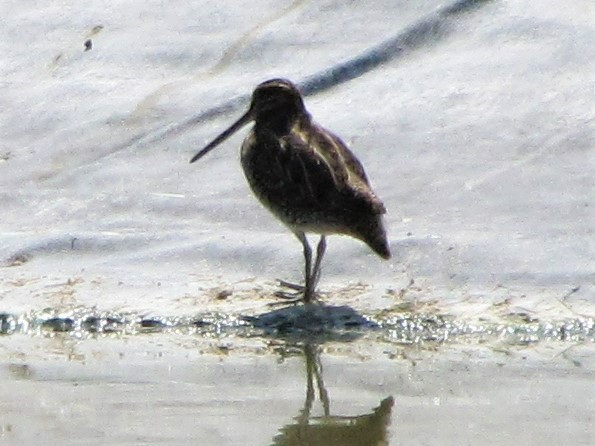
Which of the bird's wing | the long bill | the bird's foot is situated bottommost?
the bird's foot

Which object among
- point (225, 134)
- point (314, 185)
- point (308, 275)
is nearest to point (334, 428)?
point (308, 275)

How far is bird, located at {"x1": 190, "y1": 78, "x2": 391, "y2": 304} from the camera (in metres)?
7.09

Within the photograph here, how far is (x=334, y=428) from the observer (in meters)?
5.68

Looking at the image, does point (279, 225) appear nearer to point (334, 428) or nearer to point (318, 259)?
point (318, 259)

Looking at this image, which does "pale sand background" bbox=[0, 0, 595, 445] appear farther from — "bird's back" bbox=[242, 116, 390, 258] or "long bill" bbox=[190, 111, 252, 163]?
"bird's back" bbox=[242, 116, 390, 258]

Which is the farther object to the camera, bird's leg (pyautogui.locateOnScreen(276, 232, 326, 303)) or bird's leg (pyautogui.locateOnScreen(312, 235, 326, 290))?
bird's leg (pyautogui.locateOnScreen(312, 235, 326, 290))

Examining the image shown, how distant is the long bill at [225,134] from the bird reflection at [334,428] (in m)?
2.24

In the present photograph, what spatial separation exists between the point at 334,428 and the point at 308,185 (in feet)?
5.96

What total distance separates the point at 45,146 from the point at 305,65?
1412mm

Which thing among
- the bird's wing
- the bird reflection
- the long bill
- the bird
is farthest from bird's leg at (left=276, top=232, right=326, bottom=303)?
the bird reflection

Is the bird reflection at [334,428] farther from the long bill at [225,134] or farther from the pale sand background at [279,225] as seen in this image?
the long bill at [225,134]

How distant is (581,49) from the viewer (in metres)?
8.73

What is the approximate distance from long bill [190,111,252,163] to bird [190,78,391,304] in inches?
5.5

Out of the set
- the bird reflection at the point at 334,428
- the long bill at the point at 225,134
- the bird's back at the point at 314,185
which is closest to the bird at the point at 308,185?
the bird's back at the point at 314,185
